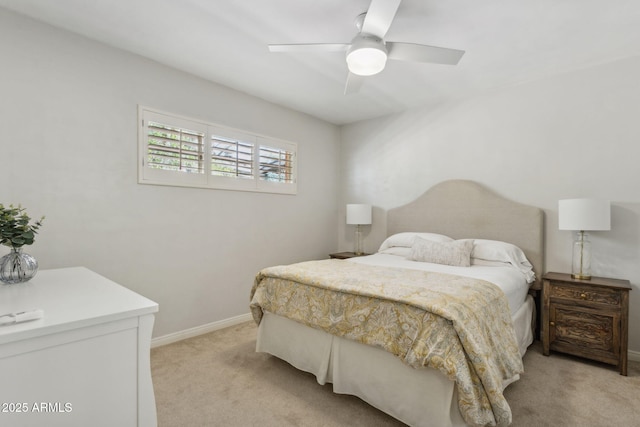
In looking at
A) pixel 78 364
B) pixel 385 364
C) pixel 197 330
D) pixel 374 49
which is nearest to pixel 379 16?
pixel 374 49

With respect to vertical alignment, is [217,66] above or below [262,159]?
above

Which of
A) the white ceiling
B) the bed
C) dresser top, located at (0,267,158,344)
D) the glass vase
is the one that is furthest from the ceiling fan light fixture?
the glass vase

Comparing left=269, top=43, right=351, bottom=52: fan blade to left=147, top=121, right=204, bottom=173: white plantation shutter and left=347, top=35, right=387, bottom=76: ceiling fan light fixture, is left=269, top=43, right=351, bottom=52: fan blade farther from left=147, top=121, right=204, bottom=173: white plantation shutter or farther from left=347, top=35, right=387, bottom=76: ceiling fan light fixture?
left=147, top=121, right=204, bottom=173: white plantation shutter

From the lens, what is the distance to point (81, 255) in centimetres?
250

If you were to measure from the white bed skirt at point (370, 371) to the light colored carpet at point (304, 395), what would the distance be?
0.11m

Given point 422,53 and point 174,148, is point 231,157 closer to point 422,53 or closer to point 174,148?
point 174,148

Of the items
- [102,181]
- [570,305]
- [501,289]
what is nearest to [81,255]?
[102,181]

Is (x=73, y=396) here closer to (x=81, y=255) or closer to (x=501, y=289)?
(x=81, y=255)

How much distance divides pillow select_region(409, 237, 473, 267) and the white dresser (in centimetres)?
262

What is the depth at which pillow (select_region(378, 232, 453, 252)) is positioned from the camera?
3527mm

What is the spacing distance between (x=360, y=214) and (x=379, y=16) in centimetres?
267

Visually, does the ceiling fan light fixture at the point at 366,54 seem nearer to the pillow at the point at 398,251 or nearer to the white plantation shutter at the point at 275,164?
the white plantation shutter at the point at 275,164

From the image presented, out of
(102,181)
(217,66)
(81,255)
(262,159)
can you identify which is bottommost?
(81,255)

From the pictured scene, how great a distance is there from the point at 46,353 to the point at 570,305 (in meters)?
3.36
